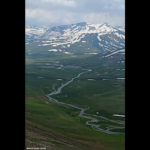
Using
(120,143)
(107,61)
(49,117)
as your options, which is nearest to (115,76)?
(107,61)

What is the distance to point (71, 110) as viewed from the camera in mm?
36781

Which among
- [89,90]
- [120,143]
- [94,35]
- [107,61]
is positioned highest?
[94,35]

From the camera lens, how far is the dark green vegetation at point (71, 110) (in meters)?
25.9

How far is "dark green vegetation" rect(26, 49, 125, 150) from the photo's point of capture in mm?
25875

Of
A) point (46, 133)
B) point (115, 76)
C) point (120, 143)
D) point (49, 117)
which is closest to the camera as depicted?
point (120, 143)

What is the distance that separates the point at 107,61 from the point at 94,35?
90382 mm

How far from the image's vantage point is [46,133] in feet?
90.9

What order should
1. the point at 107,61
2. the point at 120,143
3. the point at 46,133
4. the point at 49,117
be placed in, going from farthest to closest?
the point at 107,61 < the point at 49,117 < the point at 46,133 < the point at 120,143
